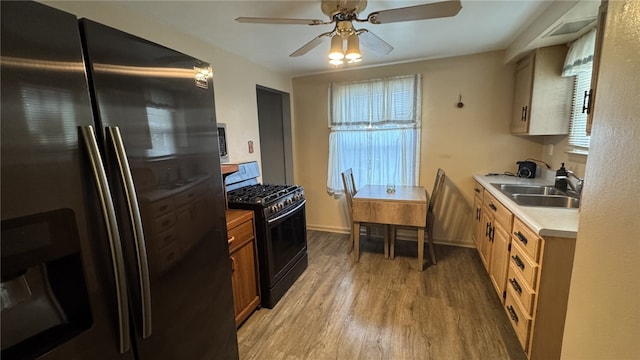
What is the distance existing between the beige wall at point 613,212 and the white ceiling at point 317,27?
1527 millimetres

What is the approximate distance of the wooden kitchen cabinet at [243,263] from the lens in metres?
1.98

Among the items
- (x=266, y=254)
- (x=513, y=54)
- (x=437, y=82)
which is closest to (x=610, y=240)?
(x=266, y=254)

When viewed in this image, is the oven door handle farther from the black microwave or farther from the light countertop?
the light countertop

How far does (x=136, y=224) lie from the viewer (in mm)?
935

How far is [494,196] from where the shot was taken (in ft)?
7.63

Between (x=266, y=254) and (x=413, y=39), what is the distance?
2.40 meters

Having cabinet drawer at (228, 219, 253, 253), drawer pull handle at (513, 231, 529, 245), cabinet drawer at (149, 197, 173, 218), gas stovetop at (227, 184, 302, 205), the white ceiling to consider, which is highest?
the white ceiling

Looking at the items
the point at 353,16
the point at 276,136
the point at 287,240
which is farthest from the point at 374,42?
the point at 276,136

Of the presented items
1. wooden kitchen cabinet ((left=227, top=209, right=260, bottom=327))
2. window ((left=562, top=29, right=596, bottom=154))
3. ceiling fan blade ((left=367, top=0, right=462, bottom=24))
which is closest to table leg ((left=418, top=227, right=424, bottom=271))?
window ((left=562, top=29, right=596, bottom=154))

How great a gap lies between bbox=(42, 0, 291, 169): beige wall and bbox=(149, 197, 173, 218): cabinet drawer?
138cm

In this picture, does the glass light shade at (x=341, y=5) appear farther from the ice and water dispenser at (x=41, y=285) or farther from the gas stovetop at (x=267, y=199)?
the ice and water dispenser at (x=41, y=285)

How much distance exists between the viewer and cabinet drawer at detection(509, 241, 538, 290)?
152cm

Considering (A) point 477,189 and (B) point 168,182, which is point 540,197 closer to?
(A) point 477,189

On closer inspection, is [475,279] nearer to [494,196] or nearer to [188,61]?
[494,196]
